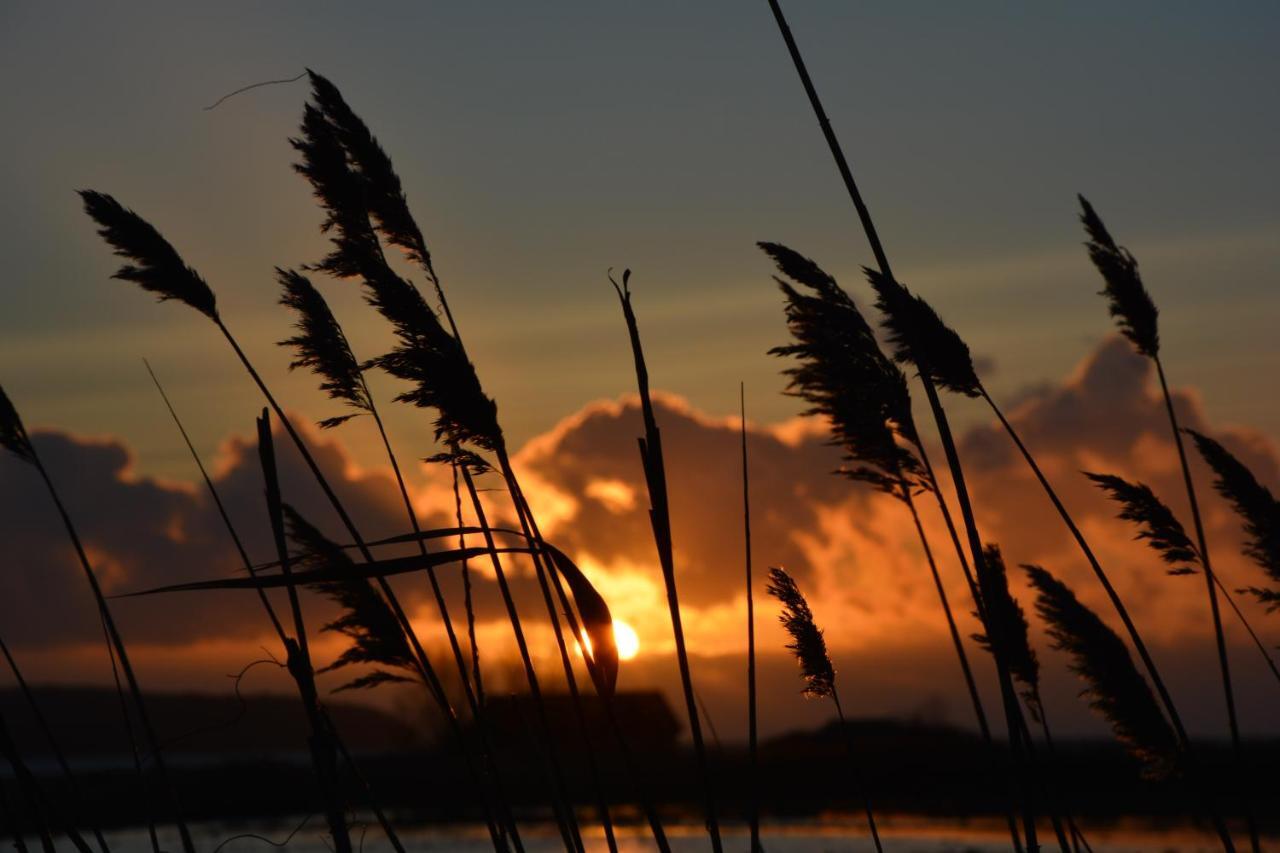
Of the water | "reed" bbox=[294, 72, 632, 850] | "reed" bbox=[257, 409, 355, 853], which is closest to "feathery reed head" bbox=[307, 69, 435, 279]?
"reed" bbox=[294, 72, 632, 850]

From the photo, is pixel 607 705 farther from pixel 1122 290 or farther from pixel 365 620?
pixel 1122 290

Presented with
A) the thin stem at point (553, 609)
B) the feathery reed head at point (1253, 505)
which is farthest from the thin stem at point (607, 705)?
the feathery reed head at point (1253, 505)

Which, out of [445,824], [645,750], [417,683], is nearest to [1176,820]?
[445,824]

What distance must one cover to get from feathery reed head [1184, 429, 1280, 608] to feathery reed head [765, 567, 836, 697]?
1236mm

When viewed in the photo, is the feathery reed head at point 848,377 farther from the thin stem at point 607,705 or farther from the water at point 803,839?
the water at point 803,839

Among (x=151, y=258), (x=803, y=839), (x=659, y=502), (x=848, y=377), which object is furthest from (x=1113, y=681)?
(x=803, y=839)

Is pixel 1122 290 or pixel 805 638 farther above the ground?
pixel 1122 290

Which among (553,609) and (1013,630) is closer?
(553,609)

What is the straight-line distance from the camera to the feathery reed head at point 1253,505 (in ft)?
11.2

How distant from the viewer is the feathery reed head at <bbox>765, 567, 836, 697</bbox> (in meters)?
3.45

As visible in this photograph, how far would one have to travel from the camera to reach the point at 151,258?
11.2 ft

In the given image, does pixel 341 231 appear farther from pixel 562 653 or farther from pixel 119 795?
pixel 119 795

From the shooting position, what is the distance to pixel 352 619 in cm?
304

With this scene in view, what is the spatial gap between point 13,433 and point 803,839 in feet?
59.6
